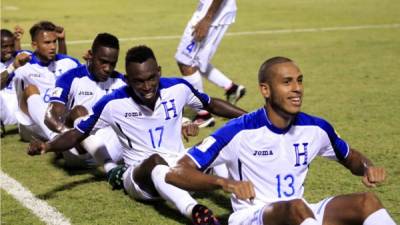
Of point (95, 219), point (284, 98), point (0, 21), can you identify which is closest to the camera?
point (284, 98)

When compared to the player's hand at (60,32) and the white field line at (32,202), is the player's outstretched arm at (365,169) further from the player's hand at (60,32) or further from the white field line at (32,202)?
the player's hand at (60,32)

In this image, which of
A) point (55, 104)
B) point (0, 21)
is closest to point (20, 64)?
point (55, 104)

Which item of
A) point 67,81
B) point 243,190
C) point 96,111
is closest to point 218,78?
point 67,81

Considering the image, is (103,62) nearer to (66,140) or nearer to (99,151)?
(99,151)

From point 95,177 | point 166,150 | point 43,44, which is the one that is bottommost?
point 95,177

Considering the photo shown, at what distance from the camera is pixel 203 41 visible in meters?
9.77

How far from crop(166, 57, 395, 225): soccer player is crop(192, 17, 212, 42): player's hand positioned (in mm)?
4658

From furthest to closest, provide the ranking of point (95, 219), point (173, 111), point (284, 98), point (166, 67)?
point (166, 67) < point (173, 111) < point (95, 219) < point (284, 98)

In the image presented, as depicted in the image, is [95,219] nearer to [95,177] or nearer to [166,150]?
[166,150]

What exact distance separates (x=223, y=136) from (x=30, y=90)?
429cm

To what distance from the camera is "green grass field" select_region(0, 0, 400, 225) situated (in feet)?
21.4

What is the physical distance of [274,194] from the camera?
197 inches

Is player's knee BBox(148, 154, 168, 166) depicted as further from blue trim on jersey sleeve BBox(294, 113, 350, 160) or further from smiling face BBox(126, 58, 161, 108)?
blue trim on jersey sleeve BBox(294, 113, 350, 160)

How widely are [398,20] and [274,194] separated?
46.8 ft
